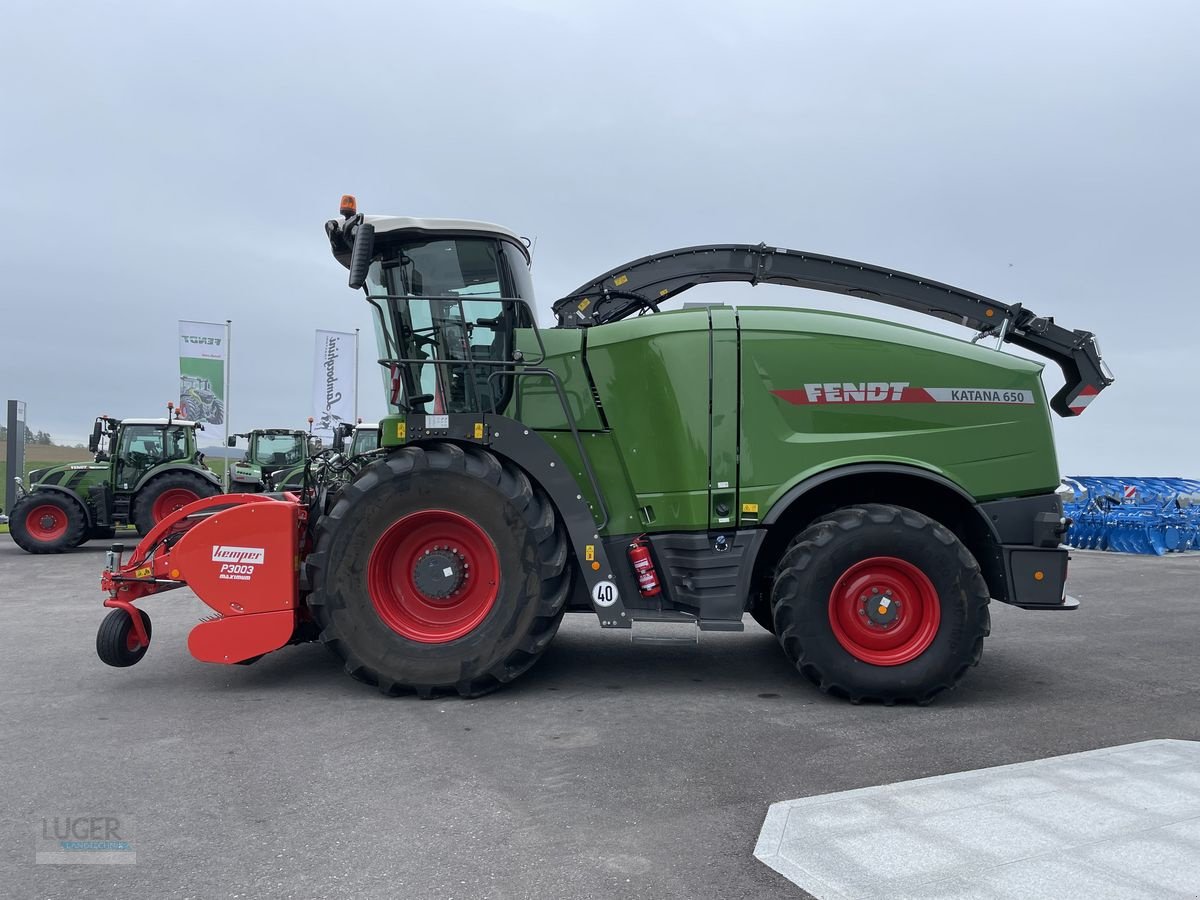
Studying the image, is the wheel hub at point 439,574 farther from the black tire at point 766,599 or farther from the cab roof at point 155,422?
the cab roof at point 155,422

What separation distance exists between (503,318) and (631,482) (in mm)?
1406

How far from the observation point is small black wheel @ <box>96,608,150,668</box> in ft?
17.8

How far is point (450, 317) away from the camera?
5.62 metres

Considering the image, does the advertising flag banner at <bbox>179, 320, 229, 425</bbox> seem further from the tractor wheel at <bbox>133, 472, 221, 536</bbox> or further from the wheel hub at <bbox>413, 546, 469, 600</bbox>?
the wheel hub at <bbox>413, 546, 469, 600</bbox>

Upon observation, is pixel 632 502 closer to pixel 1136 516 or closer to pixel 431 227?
pixel 431 227

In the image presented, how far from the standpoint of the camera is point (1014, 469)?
545 cm

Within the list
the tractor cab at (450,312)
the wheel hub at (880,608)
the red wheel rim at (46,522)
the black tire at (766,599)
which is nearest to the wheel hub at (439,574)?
the tractor cab at (450,312)

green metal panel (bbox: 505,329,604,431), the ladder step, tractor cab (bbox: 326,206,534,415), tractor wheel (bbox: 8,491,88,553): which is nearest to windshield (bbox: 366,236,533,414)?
tractor cab (bbox: 326,206,534,415)

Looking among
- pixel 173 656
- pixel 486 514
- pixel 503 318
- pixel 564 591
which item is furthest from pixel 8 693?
pixel 503 318

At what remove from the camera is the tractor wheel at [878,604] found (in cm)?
510

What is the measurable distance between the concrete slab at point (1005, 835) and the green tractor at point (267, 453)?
54.5 ft

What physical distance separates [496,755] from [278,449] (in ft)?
53.3

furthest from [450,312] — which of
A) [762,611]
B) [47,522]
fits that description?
[47,522]

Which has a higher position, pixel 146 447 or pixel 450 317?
pixel 450 317
